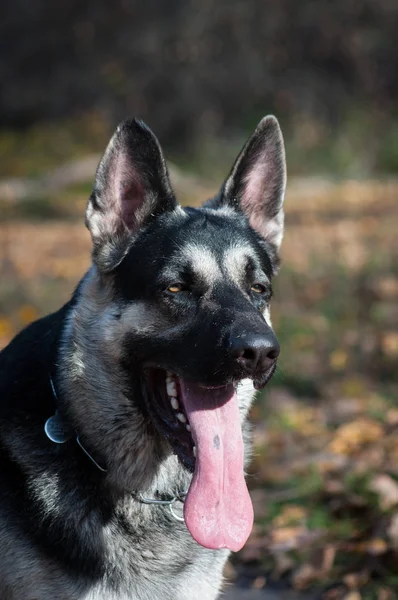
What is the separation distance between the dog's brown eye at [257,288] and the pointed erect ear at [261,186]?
446 mm

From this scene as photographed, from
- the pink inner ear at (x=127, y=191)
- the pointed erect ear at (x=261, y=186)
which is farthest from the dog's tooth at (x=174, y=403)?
the pointed erect ear at (x=261, y=186)

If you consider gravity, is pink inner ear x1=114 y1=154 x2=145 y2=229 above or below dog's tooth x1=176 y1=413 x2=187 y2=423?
above

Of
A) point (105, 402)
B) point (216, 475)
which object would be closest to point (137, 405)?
point (105, 402)

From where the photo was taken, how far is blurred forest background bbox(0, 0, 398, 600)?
4.85 m

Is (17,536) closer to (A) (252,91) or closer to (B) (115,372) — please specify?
(B) (115,372)

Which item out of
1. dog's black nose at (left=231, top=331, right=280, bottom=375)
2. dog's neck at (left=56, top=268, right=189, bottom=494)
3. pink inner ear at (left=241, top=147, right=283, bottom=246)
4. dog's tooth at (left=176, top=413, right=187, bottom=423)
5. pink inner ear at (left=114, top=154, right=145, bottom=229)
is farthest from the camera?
pink inner ear at (left=241, top=147, right=283, bottom=246)

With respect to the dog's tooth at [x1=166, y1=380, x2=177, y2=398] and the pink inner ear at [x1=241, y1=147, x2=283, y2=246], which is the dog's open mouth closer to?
the dog's tooth at [x1=166, y1=380, x2=177, y2=398]

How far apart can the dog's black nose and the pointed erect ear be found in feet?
3.38

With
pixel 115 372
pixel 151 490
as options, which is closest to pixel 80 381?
pixel 115 372

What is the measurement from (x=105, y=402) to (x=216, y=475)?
0.54 metres

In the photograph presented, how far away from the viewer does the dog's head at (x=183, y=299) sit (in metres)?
3.14

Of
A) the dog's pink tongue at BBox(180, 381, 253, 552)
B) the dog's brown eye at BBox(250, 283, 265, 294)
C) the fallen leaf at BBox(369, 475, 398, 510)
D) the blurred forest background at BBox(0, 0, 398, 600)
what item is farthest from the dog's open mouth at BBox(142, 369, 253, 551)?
the fallen leaf at BBox(369, 475, 398, 510)

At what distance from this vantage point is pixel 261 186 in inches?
157

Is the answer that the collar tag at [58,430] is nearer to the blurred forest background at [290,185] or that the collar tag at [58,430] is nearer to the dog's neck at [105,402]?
the dog's neck at [105,402]
